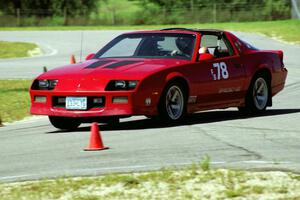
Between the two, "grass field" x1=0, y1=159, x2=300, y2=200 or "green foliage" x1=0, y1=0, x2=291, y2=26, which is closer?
"grass field" x1=0, y1=159, x2=300, y2=200

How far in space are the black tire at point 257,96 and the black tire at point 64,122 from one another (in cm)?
295

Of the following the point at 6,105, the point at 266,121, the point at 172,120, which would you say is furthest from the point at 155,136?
the point at 6,105

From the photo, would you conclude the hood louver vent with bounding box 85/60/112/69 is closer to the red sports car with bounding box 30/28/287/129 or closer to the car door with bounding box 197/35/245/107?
→ the red sports car with bounding box 30/28/287/129

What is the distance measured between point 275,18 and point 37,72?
4029 cm

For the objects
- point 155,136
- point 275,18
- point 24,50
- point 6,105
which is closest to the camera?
point 155,136

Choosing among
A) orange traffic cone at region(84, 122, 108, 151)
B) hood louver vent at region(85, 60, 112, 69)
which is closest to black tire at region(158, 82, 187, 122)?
hood louver vent at region(85, 60, 112, 69)

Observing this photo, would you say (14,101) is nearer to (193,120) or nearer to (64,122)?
(64,122)

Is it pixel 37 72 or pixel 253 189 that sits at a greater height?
pixel 253 189

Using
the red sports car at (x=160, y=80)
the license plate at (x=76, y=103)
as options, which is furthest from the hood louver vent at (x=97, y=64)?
the license plate at (x=76, y=103)

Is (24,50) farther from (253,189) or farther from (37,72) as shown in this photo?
(253,189)

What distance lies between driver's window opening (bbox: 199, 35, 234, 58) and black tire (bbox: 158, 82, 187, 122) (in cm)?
115

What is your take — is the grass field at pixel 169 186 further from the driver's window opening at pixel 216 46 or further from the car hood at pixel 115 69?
the driver's window opening at pixel 216 46

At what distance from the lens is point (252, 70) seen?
15.1 metres

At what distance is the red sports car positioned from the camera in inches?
503
